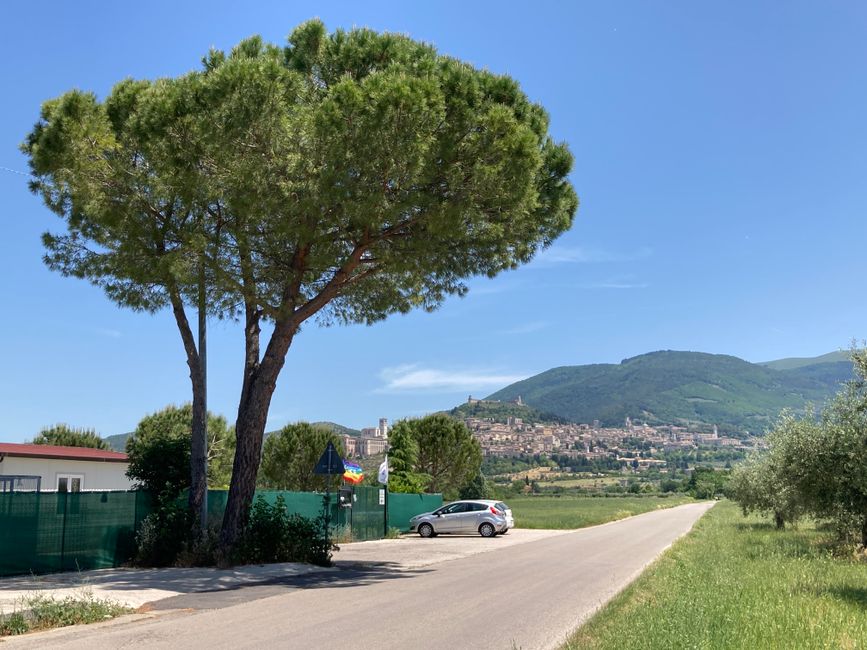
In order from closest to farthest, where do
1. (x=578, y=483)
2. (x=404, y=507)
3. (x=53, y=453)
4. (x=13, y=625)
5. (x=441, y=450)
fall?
(x=13, y=625)
(x=53, y=453)
(x=404, y=507)
(x=441, y=450)
(x=578, y=483)

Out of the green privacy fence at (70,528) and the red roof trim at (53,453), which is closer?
the green privacy fence at (70,528)

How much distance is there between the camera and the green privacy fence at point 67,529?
1462 centimetres

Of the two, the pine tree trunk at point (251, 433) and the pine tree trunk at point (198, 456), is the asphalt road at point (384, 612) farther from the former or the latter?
the pine tree trunk at point (198, 456)

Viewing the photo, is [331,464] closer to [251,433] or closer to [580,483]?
[251,433]

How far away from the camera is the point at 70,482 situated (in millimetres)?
29859

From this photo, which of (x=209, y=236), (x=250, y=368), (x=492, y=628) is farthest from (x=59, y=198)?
(x=492, y=628)

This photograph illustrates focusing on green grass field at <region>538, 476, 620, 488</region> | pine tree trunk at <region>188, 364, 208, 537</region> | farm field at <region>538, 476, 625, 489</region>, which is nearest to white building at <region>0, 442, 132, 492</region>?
pine tree trunk at <region>188, 364, 208, 537</region>

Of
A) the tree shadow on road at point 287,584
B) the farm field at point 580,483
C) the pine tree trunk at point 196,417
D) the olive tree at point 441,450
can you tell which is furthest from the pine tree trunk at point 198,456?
the farm field at point 580,483

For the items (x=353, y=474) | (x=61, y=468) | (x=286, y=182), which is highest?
(x=286, y=182)

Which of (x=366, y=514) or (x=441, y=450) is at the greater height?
(x=441, y=450)

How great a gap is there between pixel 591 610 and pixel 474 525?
22400mm

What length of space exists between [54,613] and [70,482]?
22219mm

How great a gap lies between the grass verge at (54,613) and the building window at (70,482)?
20501mm

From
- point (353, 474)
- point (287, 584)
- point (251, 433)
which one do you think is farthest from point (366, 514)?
point (287, 584)
